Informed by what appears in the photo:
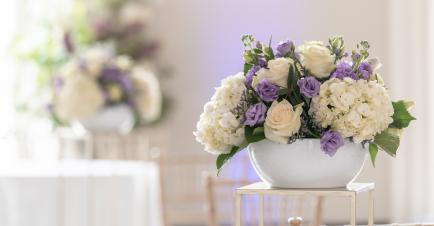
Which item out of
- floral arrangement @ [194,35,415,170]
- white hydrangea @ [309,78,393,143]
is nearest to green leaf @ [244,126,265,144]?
floral arrangement @ [194,35,415,170]

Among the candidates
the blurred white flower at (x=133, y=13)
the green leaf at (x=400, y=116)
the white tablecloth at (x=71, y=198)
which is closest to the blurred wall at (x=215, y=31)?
the blurred white flower at (x=133, y=13)

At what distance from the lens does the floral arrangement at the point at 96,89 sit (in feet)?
14.2

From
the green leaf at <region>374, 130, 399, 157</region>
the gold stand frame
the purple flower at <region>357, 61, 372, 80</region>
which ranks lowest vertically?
the gold stand frame

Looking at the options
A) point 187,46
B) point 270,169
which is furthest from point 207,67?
point 270,169

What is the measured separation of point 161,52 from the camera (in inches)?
293

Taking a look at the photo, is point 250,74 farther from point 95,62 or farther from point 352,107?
point 95,62

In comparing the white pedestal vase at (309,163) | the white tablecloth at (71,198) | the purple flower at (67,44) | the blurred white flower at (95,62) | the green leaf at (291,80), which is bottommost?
the white tablecloth at (71,198)

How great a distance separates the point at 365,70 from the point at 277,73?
17 cm

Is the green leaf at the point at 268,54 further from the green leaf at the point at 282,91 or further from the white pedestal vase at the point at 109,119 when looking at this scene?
the white pedestal vase at the point at 109,119

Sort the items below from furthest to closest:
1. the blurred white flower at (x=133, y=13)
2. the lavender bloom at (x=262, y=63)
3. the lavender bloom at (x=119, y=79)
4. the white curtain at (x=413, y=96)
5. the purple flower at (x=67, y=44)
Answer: the blurred white flower at (x=133, y=13) < the white curtain at (x=413, y=96) < the purple flower at (x=67, y=44) < the lavender bloom at (x=119, y=79) < the lavender bloom at (x=262, y=63)

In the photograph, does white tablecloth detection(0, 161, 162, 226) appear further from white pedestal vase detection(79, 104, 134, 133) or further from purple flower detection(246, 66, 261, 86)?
purple flower detection(246, 66, 261, 86)

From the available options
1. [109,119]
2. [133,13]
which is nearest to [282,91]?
[109,119]

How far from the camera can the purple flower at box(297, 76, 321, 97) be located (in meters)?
1.73

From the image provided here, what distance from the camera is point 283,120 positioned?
5.68 feet
